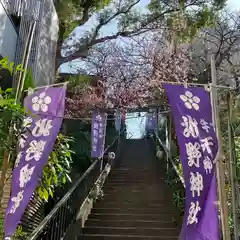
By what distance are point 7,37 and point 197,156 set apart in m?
7.48

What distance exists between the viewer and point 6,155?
4660mm

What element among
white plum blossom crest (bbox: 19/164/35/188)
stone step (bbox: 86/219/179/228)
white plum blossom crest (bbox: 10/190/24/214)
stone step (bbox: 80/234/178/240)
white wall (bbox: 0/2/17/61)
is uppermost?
white wall (bbox: 0/2/17/61)

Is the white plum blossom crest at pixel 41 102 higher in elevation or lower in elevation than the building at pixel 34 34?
lower

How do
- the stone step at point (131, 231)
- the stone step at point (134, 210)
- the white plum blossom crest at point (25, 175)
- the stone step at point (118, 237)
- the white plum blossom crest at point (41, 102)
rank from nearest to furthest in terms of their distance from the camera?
the white plum blossom crest at point (25, 175) → the white plum blossom crest at point (41, 102) → the stone step at point (118, 237) → the stone step at point (131, 231) → the stone step at point (134, 210)

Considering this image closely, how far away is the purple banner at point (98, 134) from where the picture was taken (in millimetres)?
13328

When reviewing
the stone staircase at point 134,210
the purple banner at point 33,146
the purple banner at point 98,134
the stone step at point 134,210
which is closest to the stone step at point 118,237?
the stone staircase at point 134,210

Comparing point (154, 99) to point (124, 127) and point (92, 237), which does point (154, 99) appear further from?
point (124, 127)

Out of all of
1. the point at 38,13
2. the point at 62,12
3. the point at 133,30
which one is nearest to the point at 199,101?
the point at 38,13

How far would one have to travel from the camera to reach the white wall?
31.4 feet

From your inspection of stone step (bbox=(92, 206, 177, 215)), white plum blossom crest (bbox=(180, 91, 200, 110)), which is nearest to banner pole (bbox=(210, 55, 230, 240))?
white plum blossom crest (bbox=(180, 91, 200, 110))

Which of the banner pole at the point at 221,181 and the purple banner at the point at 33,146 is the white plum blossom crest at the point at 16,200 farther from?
the banner pole at the point at 221,181

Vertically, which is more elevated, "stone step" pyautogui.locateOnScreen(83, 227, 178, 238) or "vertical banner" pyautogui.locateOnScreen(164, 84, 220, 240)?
"vertical banner" pyautogui.locateOnScreen(164, 84, 220, 240)

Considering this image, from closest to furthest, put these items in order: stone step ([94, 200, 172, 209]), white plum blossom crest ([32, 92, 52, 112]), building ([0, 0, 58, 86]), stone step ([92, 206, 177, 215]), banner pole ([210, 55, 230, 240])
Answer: banner pole ([210, 55, 230, 240]) < white plum blossom crest ([32, 92, 52, 112]) < stone step ([92, 206, 177, 215]) < stone step ([94, 200, 172, 209]) < building ([0, 0, 58, 86])

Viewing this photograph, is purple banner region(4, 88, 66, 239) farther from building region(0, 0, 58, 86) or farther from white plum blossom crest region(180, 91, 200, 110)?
building region(0, 0, 58, 86)
